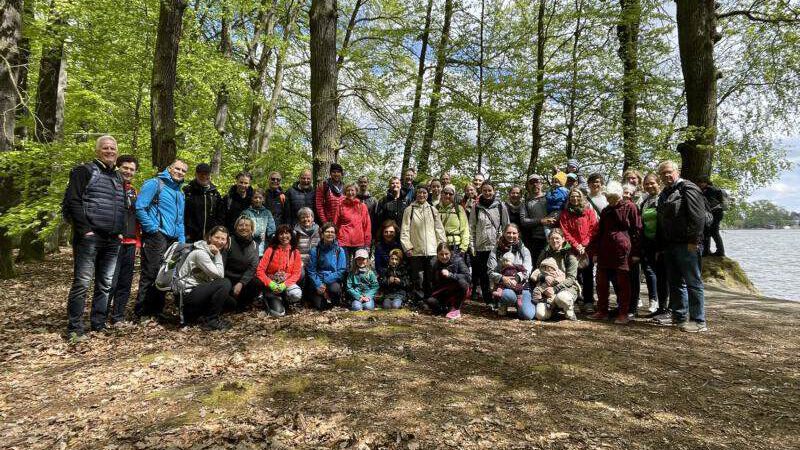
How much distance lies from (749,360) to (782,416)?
144 cm

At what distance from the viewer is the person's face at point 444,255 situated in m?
5.98

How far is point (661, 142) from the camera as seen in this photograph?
1013 centimetres

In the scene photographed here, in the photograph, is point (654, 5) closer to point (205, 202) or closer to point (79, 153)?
point (205, 202)

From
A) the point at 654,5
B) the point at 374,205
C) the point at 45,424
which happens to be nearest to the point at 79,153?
the point at 374,205

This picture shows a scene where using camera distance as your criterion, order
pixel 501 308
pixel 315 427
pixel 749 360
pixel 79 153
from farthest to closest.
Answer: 1. pixel 79 153
2. pixel 501 308
3. pixel 749 360
4. pixel 315 427

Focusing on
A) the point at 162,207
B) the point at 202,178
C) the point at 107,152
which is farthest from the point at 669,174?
the point at 107,152

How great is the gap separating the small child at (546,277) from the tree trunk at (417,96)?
4.82 metres

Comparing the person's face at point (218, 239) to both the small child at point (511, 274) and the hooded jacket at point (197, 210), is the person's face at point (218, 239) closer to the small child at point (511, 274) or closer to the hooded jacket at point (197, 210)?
the hooded jacket at point (197, 210)

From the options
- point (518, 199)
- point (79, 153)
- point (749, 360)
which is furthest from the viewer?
point (79, 153)

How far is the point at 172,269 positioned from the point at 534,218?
5396 mm

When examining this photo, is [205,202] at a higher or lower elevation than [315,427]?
higher

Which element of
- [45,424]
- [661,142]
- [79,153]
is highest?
[661,142]

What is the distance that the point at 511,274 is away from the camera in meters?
6.07

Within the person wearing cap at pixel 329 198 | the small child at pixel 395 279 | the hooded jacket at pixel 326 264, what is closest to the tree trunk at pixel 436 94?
the person wearing cap at pixel 329 198
